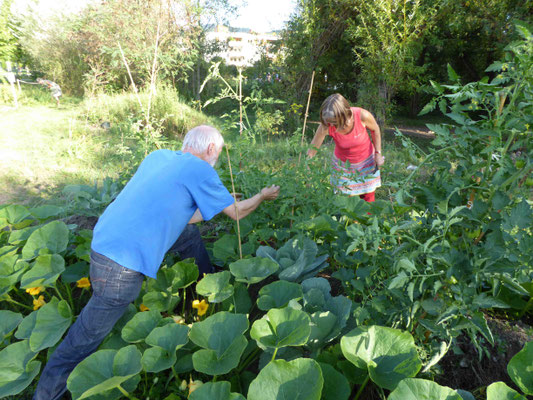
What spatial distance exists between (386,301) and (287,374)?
0.51 m

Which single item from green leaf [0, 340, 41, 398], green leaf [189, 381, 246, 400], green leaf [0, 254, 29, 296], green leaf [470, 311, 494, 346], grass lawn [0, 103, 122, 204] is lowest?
grass lawn [0, 103, 122, 204]

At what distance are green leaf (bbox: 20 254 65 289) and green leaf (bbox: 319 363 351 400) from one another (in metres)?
1.45

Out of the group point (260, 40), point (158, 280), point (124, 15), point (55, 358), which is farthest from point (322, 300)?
point (124, 15)

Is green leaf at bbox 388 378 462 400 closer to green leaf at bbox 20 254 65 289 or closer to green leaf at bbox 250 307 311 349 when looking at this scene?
green leaf at bbox 250 307 311 349

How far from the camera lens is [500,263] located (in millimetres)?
1015

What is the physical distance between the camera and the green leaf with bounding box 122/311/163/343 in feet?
4.80

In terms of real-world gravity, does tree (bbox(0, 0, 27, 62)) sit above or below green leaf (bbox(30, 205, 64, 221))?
above

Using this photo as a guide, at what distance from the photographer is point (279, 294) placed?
5.14 ft

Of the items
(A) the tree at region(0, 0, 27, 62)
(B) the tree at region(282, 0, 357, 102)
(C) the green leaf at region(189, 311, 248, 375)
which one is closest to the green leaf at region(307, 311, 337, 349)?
(C) the green leaf at region(189, 311, 248, 375)

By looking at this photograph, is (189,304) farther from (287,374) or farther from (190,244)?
(287,374)

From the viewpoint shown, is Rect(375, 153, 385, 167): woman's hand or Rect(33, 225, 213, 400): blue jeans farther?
Rect(375, 153, 385, 167): woman's hand

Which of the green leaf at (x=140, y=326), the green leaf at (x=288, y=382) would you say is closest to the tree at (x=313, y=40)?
the green leaf at (x=140, y=326)

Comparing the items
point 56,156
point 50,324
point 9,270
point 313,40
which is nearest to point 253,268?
point 50,324

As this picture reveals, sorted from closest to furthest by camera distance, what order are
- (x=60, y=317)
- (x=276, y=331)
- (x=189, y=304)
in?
(x=276, y=331)
(x=60, y=317)
(x=189, y=304)
